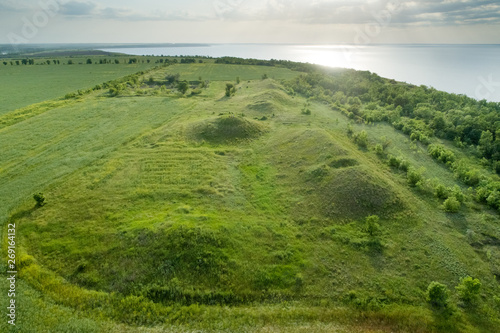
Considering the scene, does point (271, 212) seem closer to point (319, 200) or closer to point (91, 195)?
point (319, 200)

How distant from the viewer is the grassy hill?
19.0 m

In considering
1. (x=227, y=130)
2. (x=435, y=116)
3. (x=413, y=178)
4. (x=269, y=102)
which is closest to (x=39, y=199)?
(x=227, y=130)

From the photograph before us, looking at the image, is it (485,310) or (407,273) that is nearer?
(485,310)

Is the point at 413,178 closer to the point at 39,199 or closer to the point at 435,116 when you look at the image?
the point at 435,116

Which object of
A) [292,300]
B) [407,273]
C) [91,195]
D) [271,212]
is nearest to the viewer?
[292,300]

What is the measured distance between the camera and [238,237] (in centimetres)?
2461

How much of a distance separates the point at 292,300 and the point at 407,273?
9730mm

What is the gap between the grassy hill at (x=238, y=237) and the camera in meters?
19.0

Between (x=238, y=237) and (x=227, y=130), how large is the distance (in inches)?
1043

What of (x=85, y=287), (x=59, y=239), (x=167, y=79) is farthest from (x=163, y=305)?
(x=167, y=79)

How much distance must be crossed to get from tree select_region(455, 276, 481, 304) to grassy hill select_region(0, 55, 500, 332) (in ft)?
1.26

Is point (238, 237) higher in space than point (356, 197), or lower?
lower

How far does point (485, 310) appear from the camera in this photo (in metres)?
19.4

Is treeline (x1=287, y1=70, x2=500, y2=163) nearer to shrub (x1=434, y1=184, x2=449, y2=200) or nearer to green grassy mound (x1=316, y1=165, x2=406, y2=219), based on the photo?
shrub (x1=434, y1=184, x2=449, y2=200)
